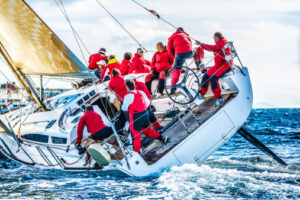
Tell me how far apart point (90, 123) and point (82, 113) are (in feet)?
4.02

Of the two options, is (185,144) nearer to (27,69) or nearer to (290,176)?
(290,176)

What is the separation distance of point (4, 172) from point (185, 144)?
4510mm

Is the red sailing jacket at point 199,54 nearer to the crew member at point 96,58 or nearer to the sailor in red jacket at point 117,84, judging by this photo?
the sailor in red jacket at point 117,84

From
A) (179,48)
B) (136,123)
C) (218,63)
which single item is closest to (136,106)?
(136,123)

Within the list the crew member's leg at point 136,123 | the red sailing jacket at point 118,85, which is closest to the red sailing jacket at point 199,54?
the red sailing jacket at point 118,85

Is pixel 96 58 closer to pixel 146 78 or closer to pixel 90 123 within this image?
pixel 146 78

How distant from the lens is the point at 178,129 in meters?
7.69

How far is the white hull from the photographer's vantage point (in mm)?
6484

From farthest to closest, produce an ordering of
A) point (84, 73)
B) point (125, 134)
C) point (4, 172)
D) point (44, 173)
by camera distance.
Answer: point (84, 73) < point (4, 172) < point (44, 173) < point (125, 134)

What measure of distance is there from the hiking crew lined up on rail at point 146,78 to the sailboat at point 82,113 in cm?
23

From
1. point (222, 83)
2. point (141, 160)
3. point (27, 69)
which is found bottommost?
point (141, 160)

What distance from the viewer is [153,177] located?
647cm

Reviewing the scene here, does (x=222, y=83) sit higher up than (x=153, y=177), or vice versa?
(x=222, y=83)

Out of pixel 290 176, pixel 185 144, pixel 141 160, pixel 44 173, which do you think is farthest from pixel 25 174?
pixel 290 176
